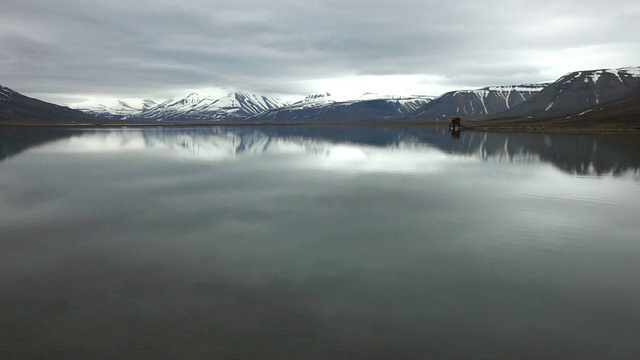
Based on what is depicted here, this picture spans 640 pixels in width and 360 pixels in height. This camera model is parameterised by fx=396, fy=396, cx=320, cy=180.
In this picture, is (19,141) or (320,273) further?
(19,141)

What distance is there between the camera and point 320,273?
1562 centimetres

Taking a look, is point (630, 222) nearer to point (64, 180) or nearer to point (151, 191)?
point (151, 191)

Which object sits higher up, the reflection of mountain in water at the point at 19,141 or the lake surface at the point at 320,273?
the reflection of mountain in water at the point at 19,141

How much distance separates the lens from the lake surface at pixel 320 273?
36.1 feet

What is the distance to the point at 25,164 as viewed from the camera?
166ft

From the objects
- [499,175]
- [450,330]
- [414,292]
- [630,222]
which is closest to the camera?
[450,330]

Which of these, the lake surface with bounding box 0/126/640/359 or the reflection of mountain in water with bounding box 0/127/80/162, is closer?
the lake surface with bounding box 0/126/640/359

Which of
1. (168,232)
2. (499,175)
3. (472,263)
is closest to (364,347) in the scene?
(472,263)

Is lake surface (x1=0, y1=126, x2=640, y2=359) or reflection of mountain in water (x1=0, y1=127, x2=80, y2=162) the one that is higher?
reflection of mountain in water (x1=0, y1=127, x2=80, y2=162)

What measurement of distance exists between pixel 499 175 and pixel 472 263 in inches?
1115

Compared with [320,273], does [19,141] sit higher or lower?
higher

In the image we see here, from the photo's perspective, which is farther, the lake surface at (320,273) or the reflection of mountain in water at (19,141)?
Result: the reflection of mountain in water at (19,141)

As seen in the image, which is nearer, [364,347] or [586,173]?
[364,347]

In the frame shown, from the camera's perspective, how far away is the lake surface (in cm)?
1100
